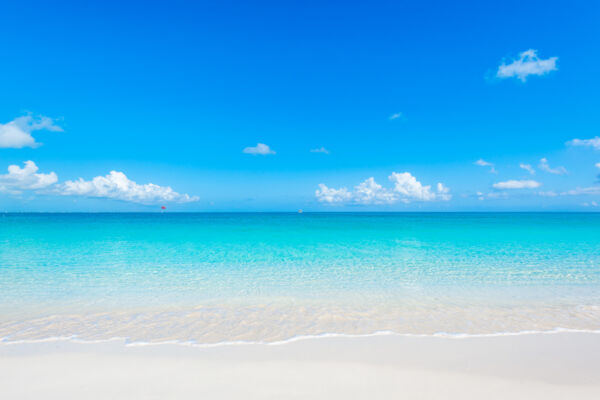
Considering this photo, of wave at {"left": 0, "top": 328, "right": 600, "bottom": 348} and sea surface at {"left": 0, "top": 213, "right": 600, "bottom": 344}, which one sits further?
sea surface at {"left": 0, "top": 213, "right": 600, "bottom": 344}

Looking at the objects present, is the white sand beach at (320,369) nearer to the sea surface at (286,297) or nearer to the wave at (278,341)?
the wave at (278,341)

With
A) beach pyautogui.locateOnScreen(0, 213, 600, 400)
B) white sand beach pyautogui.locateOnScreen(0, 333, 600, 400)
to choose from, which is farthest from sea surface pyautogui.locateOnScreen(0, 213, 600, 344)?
white sand beach pyautogui.locateOnScreen(0, 333, 600, 400)

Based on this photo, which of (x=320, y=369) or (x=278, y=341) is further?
(x=278, y=341)

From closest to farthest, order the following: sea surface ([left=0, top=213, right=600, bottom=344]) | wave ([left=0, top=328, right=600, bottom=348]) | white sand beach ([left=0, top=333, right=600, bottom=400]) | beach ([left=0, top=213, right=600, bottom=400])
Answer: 1. white sand beach ([left=0, top=333, right=600, bottom=400])
2. beach ([left=0, top=213, right=600, bottom=400])
3. wave ([left=0, top=328, right=600, bottom=348])
4. sea surface ([left=0, top=213, right=600, bottom=344])

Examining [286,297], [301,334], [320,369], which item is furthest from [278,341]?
[286,297]

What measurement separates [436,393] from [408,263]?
34.3 ft

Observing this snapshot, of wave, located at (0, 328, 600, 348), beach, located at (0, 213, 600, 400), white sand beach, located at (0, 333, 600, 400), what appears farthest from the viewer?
wave, located at (0, 328, 600, 348)

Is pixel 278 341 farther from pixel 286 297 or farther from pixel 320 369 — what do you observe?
pixel 286 297

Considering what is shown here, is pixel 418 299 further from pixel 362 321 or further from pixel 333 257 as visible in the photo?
pixel 333 257

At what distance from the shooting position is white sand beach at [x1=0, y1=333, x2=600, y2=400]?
13.0 ft

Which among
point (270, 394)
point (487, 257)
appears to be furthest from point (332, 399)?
point (487, 257)

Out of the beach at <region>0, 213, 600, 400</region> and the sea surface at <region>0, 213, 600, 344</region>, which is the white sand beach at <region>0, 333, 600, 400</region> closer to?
the beach at <region>0, 213, 600, 400</region>

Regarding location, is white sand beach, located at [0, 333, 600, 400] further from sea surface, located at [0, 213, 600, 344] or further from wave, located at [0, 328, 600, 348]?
sea surface, located at [0, 213, 600, 344]

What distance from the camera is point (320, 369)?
14.7 feet
